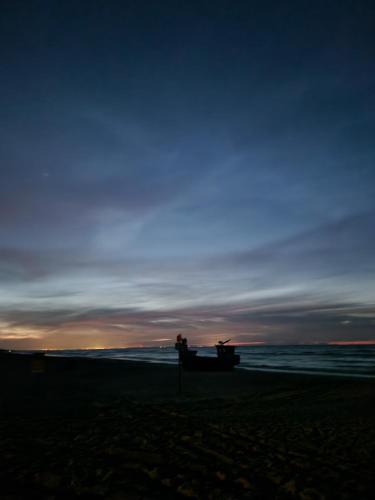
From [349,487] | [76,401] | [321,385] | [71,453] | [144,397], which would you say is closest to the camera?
[349,487]

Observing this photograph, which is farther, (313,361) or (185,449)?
(313,361)

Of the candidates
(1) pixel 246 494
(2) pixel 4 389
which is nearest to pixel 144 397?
(2) pixel 4 389

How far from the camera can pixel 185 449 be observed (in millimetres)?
7059

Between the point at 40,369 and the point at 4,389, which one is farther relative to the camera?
the point at 4,389

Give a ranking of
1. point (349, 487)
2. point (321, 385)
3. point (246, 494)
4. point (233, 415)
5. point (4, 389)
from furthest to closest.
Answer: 1. point (321, 385)
2. point (4, 389)
3. point (233, 415)
4. point (349, 487)
5. point (246, 494)

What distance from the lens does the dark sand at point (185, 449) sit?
5.26 metres

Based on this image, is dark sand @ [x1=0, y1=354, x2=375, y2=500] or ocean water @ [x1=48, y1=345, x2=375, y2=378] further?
ocean water @ [x1=48, y1=345, x2=375, y2=378]

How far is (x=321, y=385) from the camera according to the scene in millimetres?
19344

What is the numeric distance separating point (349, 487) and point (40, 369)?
13.1 meters

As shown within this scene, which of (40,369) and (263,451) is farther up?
(40,369)

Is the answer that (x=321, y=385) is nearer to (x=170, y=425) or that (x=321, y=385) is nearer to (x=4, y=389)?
(x=170, y=425)

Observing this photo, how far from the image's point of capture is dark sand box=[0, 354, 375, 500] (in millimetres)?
5258

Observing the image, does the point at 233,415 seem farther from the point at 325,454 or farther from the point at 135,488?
the point at 135,488

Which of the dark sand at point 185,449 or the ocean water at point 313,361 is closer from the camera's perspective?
the dark sand at point 185,449
